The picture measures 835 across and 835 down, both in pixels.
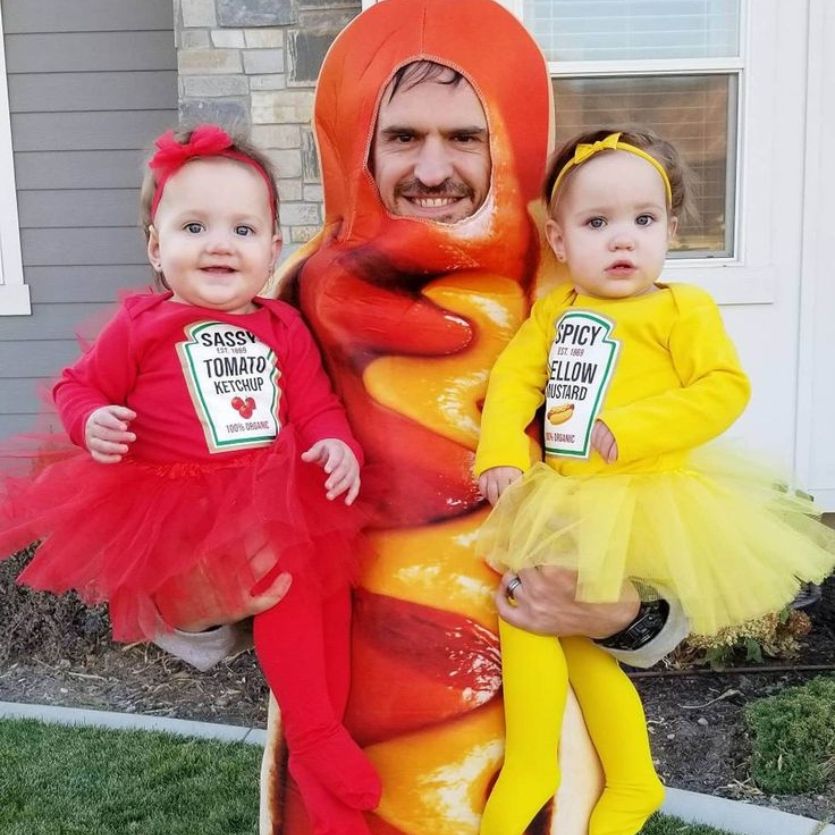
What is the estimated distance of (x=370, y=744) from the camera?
65.8 inches

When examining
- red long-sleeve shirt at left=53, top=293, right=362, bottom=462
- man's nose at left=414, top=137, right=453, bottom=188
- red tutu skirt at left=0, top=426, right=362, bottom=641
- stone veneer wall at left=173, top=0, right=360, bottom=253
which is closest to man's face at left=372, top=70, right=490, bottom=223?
man's nose at left=414, top=137, right=453, bottom=188

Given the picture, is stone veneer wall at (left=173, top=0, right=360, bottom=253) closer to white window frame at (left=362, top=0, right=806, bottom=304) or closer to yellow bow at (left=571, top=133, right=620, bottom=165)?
white window frame at (left=362, top=0, right=806, bottom=304)

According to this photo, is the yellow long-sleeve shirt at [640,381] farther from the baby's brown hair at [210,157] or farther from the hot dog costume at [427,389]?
the baby's brown hair at [210,157]

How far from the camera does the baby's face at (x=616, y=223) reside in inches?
61.4

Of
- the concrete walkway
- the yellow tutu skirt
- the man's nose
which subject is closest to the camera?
the yellow tutu skirt

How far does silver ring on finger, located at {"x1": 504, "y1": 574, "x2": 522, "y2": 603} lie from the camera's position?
5.19 feet

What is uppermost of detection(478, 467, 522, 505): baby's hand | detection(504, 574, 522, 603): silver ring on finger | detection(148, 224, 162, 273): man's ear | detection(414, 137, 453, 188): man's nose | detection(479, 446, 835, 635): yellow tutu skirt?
detection(414, 137, 453, 188): man's nose

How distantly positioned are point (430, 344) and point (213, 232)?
0.40 m

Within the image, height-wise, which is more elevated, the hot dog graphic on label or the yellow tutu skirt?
the hot dog graphic on label

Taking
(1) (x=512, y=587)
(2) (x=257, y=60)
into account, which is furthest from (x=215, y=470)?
(2) (x=257, y=60)

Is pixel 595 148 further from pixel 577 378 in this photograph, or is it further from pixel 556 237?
pixel 577 378

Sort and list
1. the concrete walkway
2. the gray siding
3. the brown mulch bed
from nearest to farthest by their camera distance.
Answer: the concrete walkway, the brown mulch bed, the gray siding

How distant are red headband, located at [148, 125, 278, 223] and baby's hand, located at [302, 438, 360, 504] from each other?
1.57 feet

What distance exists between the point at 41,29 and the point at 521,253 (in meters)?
4.65
